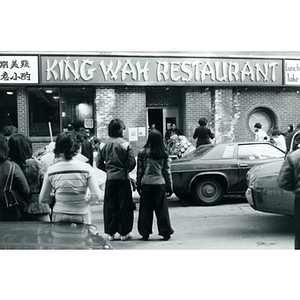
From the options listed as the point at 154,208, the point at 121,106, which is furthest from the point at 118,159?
the point at 121,106

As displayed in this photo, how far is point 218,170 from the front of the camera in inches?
369

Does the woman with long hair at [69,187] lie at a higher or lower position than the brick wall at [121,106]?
lower

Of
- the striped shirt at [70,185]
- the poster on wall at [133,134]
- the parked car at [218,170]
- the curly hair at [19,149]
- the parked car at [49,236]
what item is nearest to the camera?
the parked car at [49,236]

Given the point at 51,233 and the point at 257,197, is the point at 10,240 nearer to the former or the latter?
the point at 51,233

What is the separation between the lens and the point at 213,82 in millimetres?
14062

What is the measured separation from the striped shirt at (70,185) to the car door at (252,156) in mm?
5351

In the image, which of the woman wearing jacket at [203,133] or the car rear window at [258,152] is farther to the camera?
the woman wearing jacket at [203,133]

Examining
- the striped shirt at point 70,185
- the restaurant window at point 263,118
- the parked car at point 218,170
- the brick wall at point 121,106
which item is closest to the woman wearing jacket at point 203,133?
the brick wall at point 121,106

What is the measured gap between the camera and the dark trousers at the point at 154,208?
21.6ft

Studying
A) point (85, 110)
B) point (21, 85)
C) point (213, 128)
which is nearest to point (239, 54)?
point (213, 128)

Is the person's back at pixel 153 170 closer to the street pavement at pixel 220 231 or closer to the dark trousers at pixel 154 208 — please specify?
the dark trousers at pixel 154 208

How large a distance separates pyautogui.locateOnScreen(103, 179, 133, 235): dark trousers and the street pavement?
21 centimetres

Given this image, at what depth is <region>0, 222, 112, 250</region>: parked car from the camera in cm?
344

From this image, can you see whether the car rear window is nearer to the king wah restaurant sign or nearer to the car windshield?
the car windshield
